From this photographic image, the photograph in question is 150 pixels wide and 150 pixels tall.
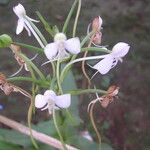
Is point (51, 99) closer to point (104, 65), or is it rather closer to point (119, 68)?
point (104, 65)

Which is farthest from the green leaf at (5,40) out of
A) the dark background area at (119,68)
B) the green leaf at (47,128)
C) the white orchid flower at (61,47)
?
the dark background area at (119,68)

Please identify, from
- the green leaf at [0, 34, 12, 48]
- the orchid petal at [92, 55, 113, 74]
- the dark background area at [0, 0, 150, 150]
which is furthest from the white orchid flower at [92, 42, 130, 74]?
the dark background area at [0, 0, 150, 150]

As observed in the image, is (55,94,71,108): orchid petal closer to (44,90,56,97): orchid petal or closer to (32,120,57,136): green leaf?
(44,90,56,97): orchid petal

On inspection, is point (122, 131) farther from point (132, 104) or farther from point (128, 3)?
point (128, 3)

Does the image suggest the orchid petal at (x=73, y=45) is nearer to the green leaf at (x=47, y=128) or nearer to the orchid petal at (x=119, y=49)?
the orchid petal at (x=119, y=49)

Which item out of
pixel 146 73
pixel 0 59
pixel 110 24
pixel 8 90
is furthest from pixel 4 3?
pixel 8 90

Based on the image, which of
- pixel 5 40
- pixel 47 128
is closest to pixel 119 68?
pixel 47 128
